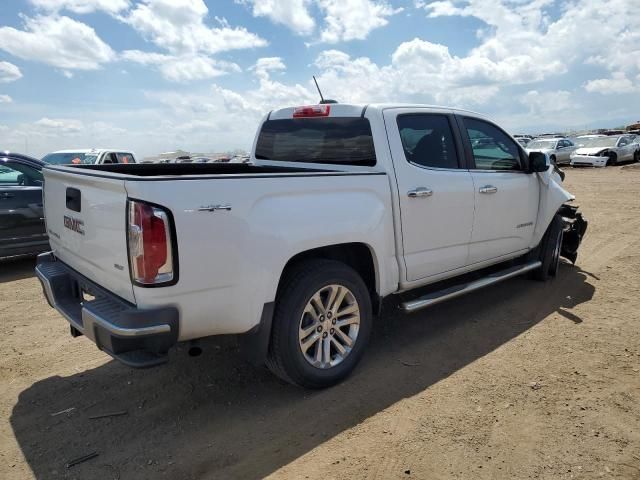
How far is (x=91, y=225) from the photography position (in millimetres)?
2930

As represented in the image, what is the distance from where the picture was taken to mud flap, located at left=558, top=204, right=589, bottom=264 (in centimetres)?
623

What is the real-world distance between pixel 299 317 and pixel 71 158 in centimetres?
1049

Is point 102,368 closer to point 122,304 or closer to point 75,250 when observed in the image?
point 75,250

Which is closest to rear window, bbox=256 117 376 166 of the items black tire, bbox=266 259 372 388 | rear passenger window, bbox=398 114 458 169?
rear passenger window, bbox=398 114 458 169

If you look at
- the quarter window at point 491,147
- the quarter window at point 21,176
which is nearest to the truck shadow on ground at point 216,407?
the quarter window at point 491,147

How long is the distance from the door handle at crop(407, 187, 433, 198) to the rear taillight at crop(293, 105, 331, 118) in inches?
39.1

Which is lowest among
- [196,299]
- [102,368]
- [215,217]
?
[102,368]

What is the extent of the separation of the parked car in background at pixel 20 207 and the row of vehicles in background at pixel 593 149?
21.9 m

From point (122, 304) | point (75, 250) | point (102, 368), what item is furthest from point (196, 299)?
point (102, 368)

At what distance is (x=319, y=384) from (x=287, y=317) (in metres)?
0.62

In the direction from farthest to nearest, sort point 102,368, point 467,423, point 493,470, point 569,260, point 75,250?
1. point 569,260
2. point 102,368
3. point 75,250
4. point 467,423
5. point 493,470

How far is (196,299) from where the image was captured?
8.77 feet

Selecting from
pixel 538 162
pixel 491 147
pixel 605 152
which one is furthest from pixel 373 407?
pixel 605 152

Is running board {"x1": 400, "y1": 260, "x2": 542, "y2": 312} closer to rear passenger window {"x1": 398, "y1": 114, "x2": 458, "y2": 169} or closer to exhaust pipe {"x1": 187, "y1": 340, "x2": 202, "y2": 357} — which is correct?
rear passenger window {"x1": 398, "y1": 114, "x2": 458, "y2": 169}
